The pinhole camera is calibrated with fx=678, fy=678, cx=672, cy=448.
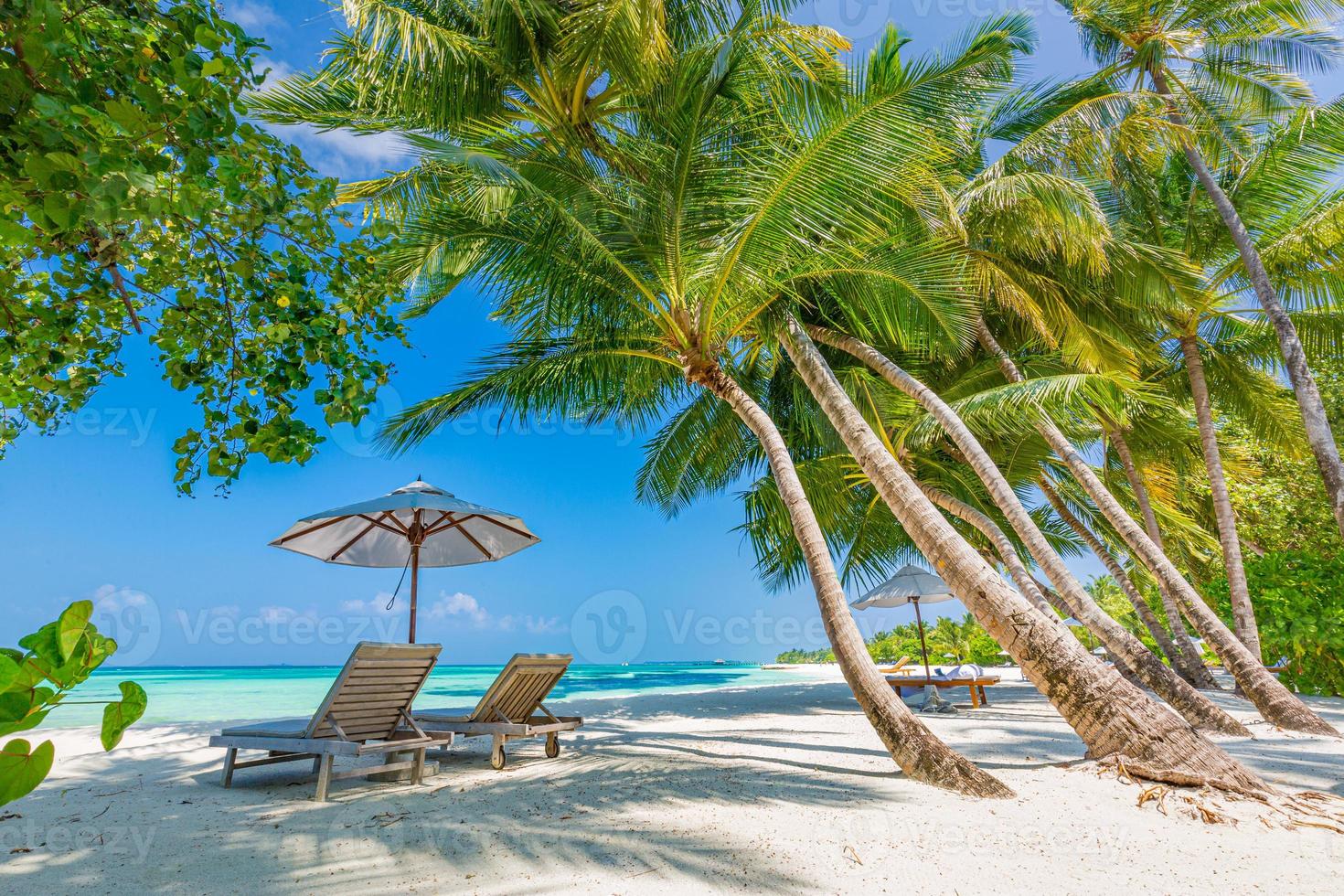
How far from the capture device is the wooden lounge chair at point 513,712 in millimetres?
5020

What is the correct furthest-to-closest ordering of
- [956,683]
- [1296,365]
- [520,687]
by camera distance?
[956,683]
[1296,365]
[520,687]

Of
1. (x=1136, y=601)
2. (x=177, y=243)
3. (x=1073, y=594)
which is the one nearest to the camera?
(x=177, y=243)

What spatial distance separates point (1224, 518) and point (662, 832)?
880cm

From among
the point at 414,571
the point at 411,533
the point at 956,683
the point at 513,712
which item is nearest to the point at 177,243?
the point at 513,712

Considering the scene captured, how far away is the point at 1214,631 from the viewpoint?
22.6ft

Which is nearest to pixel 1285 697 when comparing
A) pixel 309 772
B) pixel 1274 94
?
pixel 1274 94

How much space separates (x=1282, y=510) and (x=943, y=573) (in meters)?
12.1

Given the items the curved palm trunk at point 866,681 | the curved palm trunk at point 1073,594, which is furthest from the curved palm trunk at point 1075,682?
the curved palm trunk at point 1073,594

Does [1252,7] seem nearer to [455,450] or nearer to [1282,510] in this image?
[1282,510]

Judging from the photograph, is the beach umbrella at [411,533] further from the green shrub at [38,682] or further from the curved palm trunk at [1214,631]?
the curved palm trunk at [1214,631]

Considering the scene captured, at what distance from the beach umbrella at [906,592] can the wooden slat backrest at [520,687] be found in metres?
6.66

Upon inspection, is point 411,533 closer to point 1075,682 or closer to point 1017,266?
point 1075,682

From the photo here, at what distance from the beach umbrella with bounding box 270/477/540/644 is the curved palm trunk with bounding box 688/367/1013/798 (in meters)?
2.48

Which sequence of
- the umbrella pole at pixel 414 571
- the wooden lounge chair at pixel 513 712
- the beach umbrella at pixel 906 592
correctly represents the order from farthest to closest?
the beach umbrella at pixel 906 592, the umbrella pole at pixel 414 571, the wooden lounge chair at pixel 513 712
